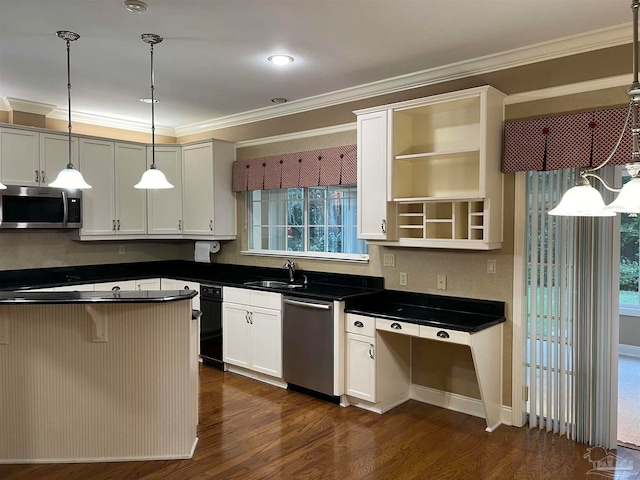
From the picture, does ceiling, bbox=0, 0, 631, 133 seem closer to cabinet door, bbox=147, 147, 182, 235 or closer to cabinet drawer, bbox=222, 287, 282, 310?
cabinet door, bbox=147, 147, 182, 235

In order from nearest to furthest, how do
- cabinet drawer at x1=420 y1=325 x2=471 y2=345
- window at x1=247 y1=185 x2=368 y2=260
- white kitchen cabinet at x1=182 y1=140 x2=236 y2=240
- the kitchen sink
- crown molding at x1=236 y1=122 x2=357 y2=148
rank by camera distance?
1. cabinet drawer at x1=420 y1=325 x2=471 y2=345
2. crown molding at x1=236 y1=122 x2=357 y2=148
3. window at x1=247 y1=185 x2=368 y2=260
4. the kitchen sink
5. white kitchen cabinet at x1=182 y1=140 x2=236 y2=240

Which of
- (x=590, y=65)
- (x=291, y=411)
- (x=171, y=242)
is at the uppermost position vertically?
(x=590, y=65)

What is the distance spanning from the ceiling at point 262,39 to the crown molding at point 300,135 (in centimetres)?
33

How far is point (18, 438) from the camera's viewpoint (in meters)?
2.98

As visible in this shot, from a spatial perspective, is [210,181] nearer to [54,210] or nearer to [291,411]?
[54,210]

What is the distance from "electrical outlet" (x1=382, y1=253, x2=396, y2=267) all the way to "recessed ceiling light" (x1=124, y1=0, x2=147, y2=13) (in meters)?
2.59

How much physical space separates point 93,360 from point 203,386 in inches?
63.2

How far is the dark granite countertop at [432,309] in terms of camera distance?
3.43m

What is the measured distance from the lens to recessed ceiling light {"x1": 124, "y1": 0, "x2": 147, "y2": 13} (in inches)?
105

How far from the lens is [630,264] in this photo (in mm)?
5363

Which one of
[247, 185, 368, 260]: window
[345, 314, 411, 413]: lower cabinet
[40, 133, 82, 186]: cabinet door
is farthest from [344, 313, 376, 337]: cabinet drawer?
[40, 133, 82, 186]: cabinet door

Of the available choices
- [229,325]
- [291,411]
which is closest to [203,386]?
[229,325]

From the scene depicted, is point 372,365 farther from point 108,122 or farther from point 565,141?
point 108,122

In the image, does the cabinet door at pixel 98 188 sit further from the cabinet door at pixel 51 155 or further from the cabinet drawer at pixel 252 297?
the cabinet drawer at pixel 252 297
